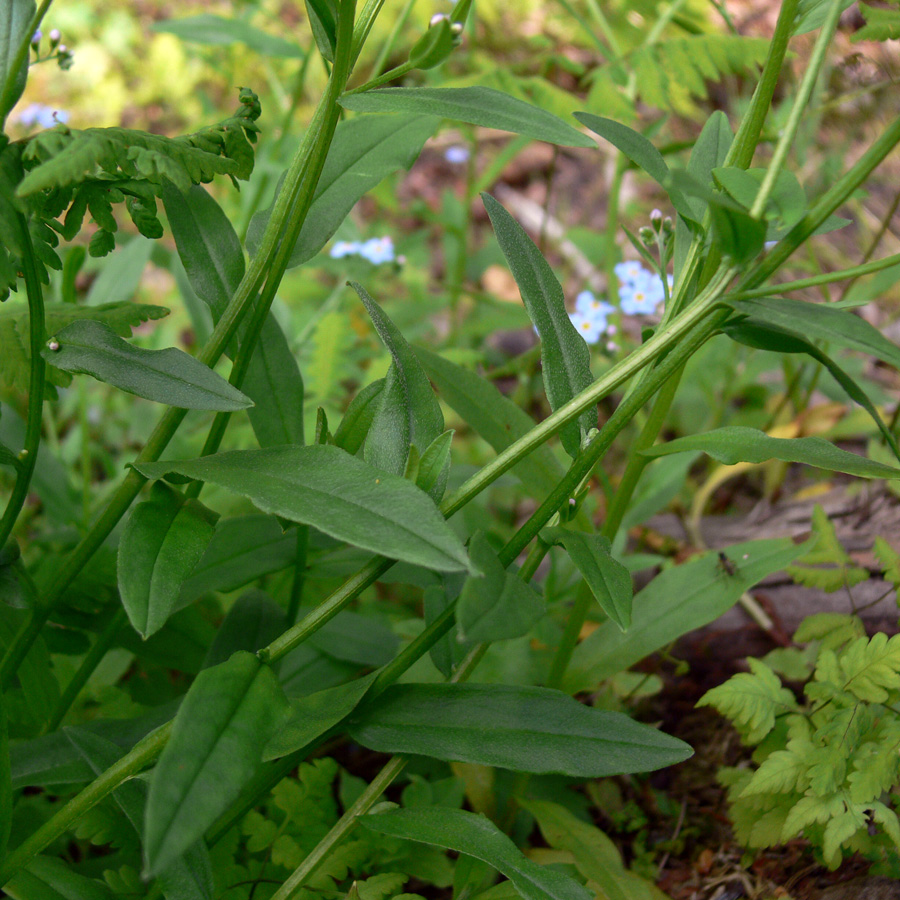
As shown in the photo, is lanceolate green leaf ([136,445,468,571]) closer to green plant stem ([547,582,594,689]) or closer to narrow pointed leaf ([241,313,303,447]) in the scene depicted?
narrow pointed leaf ([241,313,303,447])

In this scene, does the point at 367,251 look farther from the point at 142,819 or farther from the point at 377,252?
the point at 142,819

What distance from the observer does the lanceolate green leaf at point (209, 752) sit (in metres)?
0.64

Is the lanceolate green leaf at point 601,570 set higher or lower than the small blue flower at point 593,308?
higher

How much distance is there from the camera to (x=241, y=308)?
96 centimetres

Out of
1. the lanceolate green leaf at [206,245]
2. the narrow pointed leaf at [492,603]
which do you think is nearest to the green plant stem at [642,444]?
the narrow pointed leaf at [492,603]

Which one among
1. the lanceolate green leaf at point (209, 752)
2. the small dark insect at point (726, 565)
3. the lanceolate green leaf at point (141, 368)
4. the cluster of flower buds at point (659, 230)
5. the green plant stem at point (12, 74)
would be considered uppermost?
the green plant stem at point (12, 74)

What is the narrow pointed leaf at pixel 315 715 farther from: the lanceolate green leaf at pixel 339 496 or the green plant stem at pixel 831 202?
the green plant stem at pixel 831 202

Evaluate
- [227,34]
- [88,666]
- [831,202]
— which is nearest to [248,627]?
[88,666]

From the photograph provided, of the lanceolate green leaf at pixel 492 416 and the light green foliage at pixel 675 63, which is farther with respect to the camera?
the light green foliage at pixel 675 63

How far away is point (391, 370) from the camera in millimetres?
931

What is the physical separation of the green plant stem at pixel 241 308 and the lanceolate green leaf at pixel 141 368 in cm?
9

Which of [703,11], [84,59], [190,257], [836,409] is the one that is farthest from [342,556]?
[84,59]

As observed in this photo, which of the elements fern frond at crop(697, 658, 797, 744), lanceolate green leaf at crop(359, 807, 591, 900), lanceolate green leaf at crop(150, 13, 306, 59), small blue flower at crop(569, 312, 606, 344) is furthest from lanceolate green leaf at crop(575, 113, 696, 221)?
lanceolate green leaf at crop(150, 13, 306, 59)

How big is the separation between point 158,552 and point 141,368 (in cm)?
20
